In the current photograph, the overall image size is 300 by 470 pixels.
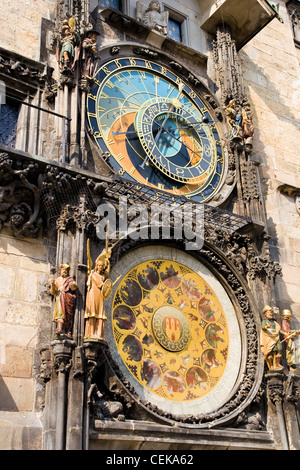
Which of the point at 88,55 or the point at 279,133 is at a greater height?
the point at 279,133

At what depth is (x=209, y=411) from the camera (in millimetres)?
Answer: 8133

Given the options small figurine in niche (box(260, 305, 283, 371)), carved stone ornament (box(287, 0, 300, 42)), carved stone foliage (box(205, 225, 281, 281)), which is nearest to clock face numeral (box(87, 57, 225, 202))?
carved stone foliage (box(205, 225, 281, 281))

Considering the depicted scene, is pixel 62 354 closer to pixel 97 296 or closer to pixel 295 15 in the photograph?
pixel 97 296

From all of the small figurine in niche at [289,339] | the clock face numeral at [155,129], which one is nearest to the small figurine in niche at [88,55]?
the clock face numeral at [155,129]

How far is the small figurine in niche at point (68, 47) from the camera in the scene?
900 cm

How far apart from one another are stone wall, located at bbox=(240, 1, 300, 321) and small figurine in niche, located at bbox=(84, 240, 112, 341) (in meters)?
3.54

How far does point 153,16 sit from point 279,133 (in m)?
3.39

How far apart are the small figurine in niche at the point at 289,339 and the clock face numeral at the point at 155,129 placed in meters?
2.26

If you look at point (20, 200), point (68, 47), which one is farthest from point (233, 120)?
point (20, 200)

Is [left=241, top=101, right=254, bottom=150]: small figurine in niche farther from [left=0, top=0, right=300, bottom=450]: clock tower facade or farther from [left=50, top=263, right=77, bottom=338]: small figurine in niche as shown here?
[left=50, top=263, right=77, bottom=338]: small figurine in niche

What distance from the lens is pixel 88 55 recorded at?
945 cm

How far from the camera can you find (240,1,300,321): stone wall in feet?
34.9

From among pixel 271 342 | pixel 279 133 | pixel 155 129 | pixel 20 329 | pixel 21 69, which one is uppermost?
pixel 279 133
